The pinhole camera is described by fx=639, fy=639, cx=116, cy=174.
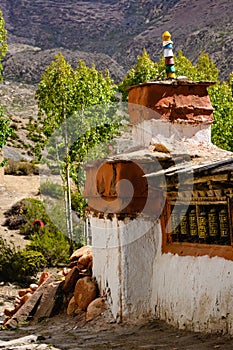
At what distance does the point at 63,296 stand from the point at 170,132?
3.68m

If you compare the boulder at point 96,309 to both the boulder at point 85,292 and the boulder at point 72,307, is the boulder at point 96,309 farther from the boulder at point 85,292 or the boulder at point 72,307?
the boulder at point 72,307

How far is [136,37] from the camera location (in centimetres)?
11712

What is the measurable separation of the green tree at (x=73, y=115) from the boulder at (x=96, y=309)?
1073cm

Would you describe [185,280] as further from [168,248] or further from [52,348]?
[52,348]

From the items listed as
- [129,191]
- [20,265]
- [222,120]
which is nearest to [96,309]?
[129,191]

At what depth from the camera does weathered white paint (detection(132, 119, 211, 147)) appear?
1125 centimetres

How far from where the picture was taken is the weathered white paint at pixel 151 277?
8672 millimetres

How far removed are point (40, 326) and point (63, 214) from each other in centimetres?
1462

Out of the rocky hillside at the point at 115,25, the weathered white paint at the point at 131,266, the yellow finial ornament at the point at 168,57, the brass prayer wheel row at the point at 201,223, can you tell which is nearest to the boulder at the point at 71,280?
the weathered white paint at the point at 131,266

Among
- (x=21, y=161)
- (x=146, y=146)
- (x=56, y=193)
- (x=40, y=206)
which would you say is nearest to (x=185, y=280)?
(x=146, y=146)

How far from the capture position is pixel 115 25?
128 metres

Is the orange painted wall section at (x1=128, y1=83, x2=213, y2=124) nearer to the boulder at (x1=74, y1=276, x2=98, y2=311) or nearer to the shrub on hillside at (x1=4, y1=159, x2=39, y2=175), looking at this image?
the boulder at (x1=74, y1=276, x2=98, y2=311)

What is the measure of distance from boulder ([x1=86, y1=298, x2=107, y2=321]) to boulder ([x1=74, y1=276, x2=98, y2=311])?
0.34 meters

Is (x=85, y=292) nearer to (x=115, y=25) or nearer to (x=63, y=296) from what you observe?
(x=63, y=296)
